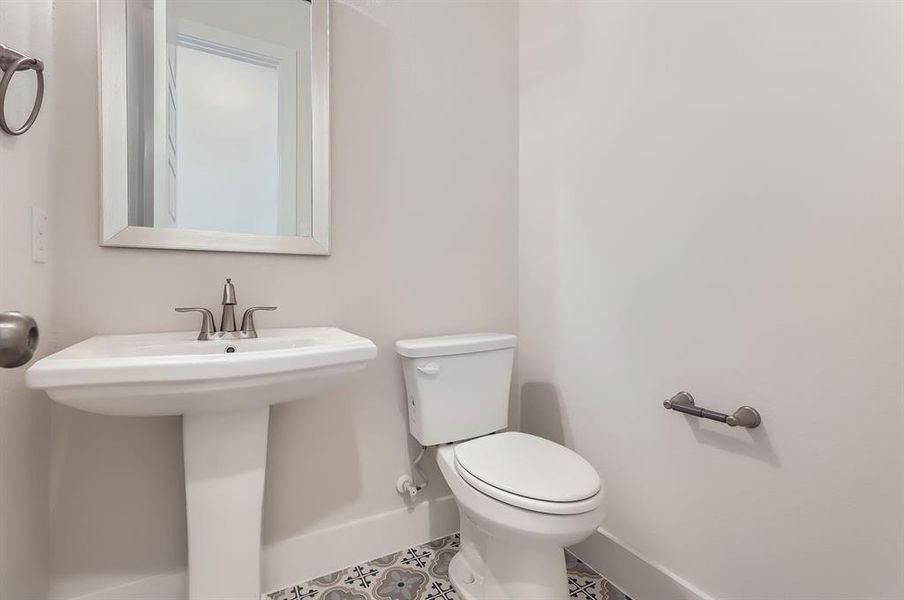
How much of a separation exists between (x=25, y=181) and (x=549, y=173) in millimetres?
1476

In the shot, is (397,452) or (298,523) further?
(397,452)

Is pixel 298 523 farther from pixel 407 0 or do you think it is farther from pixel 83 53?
pixel 407 0

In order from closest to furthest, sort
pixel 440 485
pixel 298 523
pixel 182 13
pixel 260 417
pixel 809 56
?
pixel 809 56
pixel 260 417
pixel 182 13
pixel 298 523
pixel 440 485

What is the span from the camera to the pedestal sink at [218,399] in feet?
2.51

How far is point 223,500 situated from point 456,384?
694mm

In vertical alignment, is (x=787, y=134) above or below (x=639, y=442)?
above

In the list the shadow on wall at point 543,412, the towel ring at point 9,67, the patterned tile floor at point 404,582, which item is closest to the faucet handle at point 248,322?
the towel ring at point 9,67

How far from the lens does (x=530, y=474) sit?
1.04 m

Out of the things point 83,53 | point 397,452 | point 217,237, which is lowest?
point 397,452

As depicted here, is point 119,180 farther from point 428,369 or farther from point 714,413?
point 714,413

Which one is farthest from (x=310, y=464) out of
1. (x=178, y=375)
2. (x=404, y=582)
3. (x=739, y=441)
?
(x=739, y=441)

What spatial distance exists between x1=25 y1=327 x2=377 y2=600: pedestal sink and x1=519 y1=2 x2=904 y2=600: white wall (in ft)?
2.71

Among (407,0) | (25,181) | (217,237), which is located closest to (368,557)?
(217,237)

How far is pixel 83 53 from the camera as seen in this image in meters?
1.06
